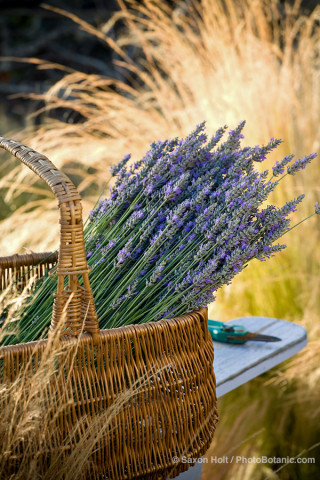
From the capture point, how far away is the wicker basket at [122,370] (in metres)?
0.73

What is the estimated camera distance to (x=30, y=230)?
211 centimetres

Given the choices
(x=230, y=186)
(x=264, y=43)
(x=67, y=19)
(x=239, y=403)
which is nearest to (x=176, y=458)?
(x=230, y=186)

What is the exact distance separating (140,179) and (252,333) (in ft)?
1.67

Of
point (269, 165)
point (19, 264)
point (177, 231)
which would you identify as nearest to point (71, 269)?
point (177, 231)

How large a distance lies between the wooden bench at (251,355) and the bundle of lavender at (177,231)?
0.98 feet

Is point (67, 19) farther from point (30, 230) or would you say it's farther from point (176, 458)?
point (176, 458)

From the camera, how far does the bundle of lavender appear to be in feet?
2.73

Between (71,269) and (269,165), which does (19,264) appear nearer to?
(71,269)

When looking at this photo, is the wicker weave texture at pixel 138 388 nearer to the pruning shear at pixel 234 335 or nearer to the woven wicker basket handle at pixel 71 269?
the woven wicker basket handle at pixel 71 269

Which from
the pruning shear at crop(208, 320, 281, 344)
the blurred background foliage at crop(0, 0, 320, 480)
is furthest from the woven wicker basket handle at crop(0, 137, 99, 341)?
the blurred background foliage at crop(0, 0, 320, 480)

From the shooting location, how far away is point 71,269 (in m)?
0.72

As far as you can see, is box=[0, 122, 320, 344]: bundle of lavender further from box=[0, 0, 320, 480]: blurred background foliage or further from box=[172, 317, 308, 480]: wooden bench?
box=[0, 0, 320, 480]: blurred background foliage

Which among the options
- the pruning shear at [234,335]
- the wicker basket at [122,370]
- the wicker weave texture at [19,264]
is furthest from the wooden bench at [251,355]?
the wicker weave texture at [19,264]

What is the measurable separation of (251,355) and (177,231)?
40 cm
